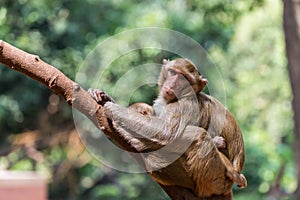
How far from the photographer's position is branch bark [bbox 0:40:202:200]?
2.20m

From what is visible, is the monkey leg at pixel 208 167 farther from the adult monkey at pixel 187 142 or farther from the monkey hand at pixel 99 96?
the monkey hand at pixel 99 96

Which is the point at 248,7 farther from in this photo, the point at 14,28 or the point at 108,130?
the point at 108,130

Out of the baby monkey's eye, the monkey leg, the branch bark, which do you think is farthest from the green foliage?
the branch bark

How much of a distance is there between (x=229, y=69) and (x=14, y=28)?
5.45 m

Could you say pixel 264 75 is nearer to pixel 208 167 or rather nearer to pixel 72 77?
pixel 72 77

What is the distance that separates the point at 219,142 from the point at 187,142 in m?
0.15

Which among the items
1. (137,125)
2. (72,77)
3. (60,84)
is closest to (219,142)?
(137,125)

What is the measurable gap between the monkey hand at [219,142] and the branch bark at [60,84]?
1.06 feet

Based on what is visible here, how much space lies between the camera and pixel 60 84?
2.22 meters

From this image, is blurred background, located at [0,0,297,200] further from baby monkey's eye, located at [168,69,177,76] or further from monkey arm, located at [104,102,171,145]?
monkey arm, located at [104,102,171,145]

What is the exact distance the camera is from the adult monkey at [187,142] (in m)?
2.33

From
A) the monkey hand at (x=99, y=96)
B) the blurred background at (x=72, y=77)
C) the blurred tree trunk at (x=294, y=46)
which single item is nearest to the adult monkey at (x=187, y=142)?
the monkey hand at (x=99, y=96)

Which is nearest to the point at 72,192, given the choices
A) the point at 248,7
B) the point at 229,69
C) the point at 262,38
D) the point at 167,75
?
the point at 248,7

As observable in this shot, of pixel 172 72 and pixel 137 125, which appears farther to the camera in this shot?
pixel 172 72
